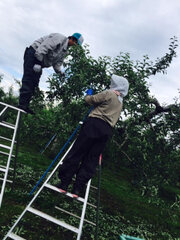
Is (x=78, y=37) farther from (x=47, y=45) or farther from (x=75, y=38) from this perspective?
(x=47, y=45)

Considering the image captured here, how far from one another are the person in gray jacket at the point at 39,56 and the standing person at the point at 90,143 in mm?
1378

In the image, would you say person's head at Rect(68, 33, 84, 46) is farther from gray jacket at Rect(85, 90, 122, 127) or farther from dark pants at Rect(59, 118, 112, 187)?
dark pants at Rect(59, 118, 112, 187)

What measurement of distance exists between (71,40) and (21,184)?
3.98 metres

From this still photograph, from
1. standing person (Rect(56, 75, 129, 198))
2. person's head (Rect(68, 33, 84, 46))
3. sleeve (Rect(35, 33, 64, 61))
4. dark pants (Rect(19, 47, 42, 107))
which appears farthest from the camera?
person's head (Rect(68, 33, 84, 46))

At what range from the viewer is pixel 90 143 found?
383 centimetres

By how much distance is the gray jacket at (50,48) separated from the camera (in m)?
4.41

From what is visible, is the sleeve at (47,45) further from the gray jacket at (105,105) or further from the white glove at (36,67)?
the gray jacket at (105,105)

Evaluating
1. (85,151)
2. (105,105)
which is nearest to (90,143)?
(85,151)

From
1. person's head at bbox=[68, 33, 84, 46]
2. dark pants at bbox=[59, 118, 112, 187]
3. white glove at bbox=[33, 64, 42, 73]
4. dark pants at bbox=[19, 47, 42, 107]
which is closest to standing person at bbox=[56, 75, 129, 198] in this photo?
dark pants at bbox=[59, 118, 112, 187]

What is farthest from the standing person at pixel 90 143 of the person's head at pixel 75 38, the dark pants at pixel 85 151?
the person's head at pixel 75 38

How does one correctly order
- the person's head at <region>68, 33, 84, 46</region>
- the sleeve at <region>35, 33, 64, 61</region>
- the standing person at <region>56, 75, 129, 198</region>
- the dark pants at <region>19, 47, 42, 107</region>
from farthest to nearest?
the person's head at <region>68, 33, 84, 46</region> < the dark pants at <region>19, 47, 42, 107</region> < the sleeve at <region>35, 33, 64, 61</region> < the standing person at <region>56, 75, 129, 198</region>

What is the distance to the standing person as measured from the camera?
374 centimetres

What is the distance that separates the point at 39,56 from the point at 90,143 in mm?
2048

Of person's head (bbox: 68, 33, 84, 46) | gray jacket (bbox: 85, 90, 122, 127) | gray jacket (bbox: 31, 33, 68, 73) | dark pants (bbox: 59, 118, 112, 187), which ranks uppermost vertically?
person's head (bbox: 68, 33, 84, 46)
